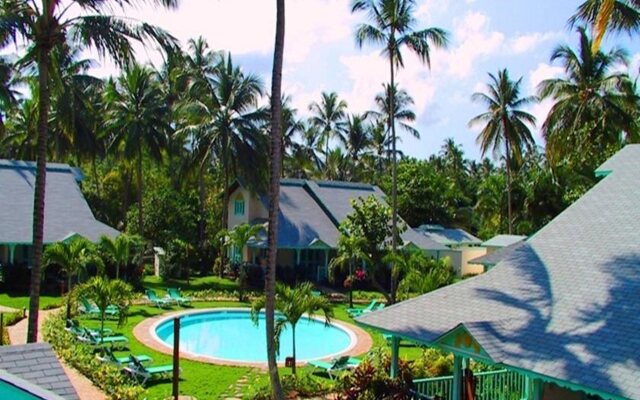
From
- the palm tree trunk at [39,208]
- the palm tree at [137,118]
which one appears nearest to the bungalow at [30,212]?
the palm tree at [137,118]

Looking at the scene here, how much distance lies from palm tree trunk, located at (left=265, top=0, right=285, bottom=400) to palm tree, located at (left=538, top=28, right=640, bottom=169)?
24768 mm

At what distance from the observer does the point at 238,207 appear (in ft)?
133

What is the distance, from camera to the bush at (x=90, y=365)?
14.0 m

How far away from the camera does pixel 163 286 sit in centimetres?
3378

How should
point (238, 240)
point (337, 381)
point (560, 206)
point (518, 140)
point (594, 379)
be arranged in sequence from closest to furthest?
point (594, 379), point (337, 381), point (238, 240), point (518, 140), point (560, 206)

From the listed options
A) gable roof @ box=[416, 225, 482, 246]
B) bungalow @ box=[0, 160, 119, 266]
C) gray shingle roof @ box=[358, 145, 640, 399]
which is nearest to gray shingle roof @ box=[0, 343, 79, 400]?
gray shingle roof @ box=[358, 145, 640, 399]

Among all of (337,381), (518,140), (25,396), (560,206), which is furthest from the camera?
(560,206)

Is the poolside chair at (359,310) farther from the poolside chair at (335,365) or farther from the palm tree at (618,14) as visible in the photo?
the palm tree at (618,14)

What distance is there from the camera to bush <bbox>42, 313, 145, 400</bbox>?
14.0 metres

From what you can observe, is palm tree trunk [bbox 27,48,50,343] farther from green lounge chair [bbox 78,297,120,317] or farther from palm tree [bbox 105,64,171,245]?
palm tree [bbox 105,64,171,245]

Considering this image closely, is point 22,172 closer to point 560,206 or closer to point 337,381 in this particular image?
point 337,381

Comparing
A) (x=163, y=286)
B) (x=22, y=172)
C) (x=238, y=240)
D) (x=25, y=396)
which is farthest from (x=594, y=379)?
(x=22, y=172)

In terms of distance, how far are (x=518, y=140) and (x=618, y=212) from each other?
2799 centimetres

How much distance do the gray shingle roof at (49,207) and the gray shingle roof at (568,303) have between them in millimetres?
22727
